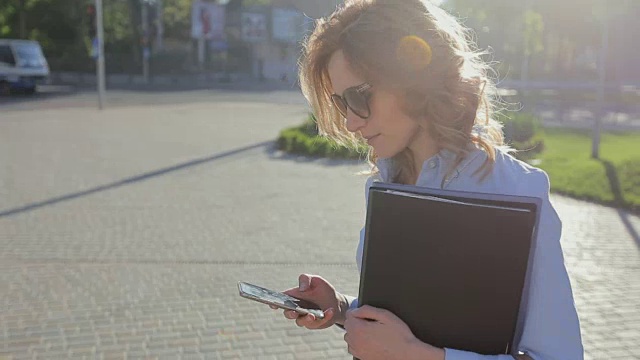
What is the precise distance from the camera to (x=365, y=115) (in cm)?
149

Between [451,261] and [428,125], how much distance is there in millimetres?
321

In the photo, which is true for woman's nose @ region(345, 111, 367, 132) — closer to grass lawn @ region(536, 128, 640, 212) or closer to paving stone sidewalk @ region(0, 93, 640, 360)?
paving stone sidewalk @ region(0, 93, 640, 360)

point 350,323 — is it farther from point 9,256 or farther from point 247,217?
point 247,217

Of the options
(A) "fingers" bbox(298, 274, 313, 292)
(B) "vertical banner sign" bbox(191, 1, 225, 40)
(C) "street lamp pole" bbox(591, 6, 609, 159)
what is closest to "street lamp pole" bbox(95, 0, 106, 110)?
(C) "street lamp pole" bbox(591, 6, 609, 159)

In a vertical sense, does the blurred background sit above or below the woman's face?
below

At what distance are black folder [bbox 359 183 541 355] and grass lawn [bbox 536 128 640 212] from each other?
8.09 m

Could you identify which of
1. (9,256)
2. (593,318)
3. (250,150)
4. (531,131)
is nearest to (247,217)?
(9,256)

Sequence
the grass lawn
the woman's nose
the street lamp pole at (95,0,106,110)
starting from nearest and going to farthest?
1. the woman's nose
2. the grass lawn
3. the street lamp pole at (95,0,106,110)

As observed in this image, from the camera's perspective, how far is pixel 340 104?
162 cm

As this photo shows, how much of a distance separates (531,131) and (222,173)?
7.60m

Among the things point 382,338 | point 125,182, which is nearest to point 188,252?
point 125,182

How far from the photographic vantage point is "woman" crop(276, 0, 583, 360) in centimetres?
133

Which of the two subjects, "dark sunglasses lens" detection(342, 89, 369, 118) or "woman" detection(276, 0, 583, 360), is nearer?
"woman" detection(276, 0, 583, 360)

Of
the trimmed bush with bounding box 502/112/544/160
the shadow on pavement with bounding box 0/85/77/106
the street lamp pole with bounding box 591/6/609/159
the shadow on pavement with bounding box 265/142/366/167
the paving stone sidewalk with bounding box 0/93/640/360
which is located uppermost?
the street lamp pole with bounding box 591/6/609/159
